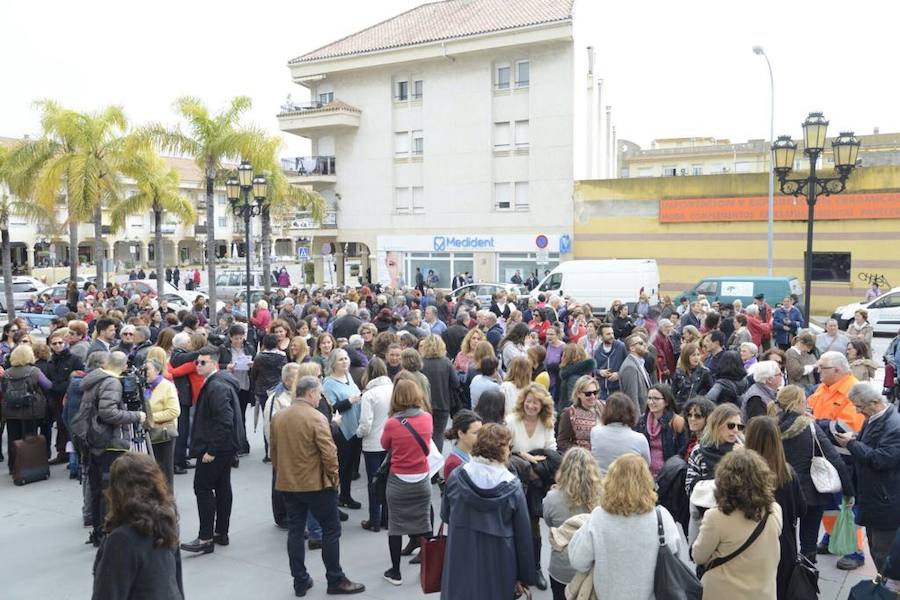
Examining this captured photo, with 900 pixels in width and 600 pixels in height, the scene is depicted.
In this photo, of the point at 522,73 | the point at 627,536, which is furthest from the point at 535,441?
the point at 522,73

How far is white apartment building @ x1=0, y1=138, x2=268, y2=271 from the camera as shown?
61.3 m

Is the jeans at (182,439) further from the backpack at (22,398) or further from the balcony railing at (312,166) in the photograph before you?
the balcony railing at (312,166)

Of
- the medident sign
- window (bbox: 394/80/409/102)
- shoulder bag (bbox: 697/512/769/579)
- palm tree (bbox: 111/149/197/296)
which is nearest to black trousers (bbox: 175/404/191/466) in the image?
shoulder bag (bbox: 697/512/769/579)

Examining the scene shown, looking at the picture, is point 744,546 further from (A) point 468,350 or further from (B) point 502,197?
(B) point 502,197

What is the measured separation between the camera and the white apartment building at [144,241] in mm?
61312

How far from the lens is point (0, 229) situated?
2583cm

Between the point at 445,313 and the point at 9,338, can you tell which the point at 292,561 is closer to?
the point at 9,338

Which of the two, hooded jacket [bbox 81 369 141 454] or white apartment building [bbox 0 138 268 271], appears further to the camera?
white apartment building [bbox 0 138 268 271]

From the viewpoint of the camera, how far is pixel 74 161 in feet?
79.5

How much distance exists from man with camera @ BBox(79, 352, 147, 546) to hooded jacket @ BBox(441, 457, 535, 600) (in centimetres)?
352

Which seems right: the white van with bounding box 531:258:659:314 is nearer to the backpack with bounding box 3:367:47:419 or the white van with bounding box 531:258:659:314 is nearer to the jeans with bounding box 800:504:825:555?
the backpack with bounding box 3:367:47:419

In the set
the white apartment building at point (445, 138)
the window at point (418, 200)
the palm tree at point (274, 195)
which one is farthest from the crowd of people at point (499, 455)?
the window at point (418, 200)

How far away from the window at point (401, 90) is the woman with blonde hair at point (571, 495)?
34.6 meters

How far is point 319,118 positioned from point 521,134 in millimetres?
10376
